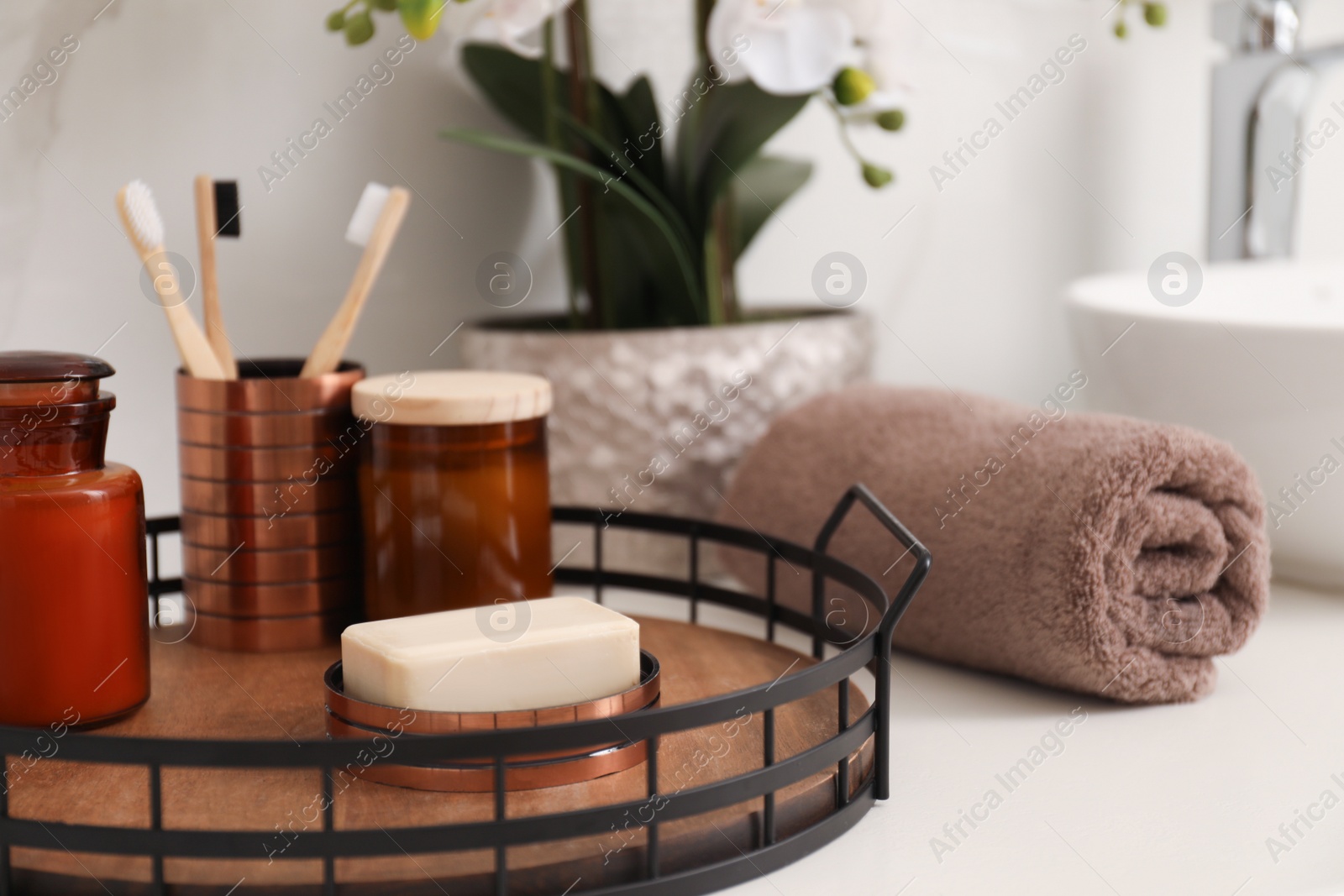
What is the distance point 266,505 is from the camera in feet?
1.59

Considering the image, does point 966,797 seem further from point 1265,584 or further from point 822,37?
point 822,37

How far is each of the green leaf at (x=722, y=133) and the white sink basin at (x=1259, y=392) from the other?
21 cm

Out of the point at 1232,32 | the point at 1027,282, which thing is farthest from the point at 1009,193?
the point at 1232,32

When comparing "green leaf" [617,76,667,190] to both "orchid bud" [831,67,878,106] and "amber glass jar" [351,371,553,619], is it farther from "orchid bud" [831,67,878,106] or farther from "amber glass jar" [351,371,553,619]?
"amber glass jar" [351,371,553,619]

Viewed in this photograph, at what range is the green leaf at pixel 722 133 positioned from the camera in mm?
650

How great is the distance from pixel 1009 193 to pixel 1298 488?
0.41 m

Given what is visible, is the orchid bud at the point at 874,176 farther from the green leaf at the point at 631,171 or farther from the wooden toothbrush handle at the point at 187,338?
the wooden toothbrush handle at the point at 187,338

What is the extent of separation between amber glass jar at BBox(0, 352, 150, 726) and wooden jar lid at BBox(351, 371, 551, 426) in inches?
4.0

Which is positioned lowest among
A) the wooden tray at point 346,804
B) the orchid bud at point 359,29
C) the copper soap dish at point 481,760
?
the wooden tray at point 346,804

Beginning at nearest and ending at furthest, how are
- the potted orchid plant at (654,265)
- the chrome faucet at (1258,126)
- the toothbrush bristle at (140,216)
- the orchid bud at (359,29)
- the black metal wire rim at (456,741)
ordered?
1. the black metal wire rim at (456,741)
2. the toothbrush bristle at (140,216)
3. the orchid bud at (359,29)
4. the potted orchid plant at (654,265)
5. the chrome faucet at (1258,126)

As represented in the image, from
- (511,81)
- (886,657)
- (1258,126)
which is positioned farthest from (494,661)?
(1258,126)

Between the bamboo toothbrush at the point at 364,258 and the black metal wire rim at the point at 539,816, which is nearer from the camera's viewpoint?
the black metal wire rim at the point at 539,816

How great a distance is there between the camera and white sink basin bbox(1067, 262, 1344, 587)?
0.57 meters

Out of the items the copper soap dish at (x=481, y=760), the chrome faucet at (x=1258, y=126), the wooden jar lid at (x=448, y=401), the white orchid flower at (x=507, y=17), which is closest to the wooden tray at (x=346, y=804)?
the copper soap dish at (x=481, y=760)
